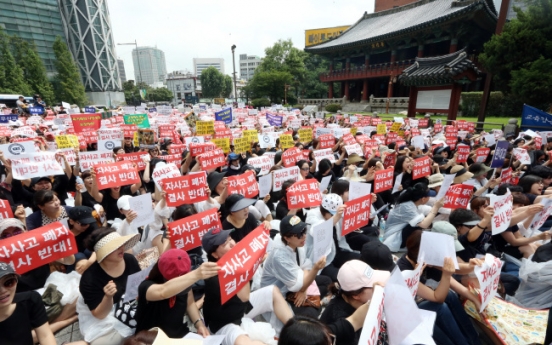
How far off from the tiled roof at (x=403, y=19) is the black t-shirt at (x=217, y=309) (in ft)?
89.3

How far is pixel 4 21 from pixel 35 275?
6413 cm

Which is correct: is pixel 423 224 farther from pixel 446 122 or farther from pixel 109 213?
pixel 446 122

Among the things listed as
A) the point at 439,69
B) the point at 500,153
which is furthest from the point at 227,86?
the point at 500,153

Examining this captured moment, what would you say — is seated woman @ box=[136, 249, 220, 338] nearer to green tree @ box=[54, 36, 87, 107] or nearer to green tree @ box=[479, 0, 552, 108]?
green tree @ box=[479, 0, 552, 108]

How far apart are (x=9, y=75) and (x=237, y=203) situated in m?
41.6

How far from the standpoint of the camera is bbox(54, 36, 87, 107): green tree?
131ft

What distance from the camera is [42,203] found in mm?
3539

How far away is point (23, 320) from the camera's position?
2.18 metres

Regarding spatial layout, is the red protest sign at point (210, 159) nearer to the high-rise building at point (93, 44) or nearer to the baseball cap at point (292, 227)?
the baseball cap at point (292, 227)

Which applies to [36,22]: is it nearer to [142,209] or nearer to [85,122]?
[85,122]

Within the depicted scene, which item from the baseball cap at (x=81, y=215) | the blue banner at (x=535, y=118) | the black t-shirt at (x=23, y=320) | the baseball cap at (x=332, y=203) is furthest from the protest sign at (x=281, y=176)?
the blue banner at (x=535, y=118)

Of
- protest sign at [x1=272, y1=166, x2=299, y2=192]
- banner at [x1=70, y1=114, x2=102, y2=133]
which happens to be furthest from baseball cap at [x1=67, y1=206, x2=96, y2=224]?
banner at [x1=70, y1=114, x2=102, y2=133]

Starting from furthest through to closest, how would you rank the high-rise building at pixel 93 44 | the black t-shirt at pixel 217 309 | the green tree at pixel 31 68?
the high-rise building at pixel 93 44 → the green tree at pixel 31 68 → the black t-shirt at pixel 217 309

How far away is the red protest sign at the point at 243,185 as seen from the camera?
15.1ft
